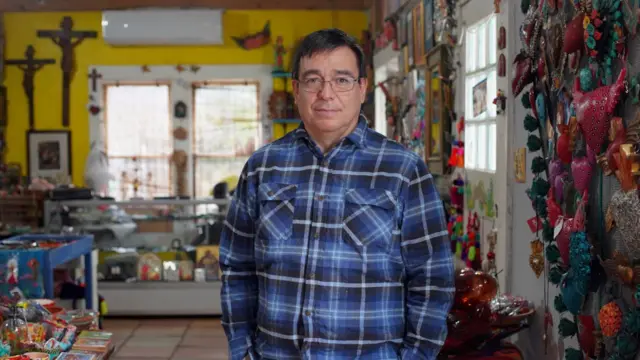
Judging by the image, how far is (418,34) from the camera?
4.82m

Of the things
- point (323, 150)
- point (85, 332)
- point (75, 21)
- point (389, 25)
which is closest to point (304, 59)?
point (323, 150)

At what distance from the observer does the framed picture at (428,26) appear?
4.41 metres

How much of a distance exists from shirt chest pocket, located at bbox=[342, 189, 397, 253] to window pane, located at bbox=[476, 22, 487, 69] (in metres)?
1.87

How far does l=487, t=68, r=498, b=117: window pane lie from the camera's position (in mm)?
3267

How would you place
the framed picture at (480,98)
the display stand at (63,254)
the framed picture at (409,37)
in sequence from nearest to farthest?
the framed picture at (480,98) < the display stand at (63,254) < the framed picture at (409,37)

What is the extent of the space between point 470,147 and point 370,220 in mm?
2088

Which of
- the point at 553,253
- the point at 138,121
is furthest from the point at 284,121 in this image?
the point at 553,253

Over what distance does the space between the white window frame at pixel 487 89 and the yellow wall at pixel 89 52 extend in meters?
4.71

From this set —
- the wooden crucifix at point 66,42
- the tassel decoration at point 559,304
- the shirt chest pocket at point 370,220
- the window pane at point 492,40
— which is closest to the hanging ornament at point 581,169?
the tassel decoration at point 559,304

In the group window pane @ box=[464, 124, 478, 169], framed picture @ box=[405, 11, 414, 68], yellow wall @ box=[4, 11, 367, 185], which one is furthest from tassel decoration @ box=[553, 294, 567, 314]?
yellow wall @ box=[4, 11, 367, 185]

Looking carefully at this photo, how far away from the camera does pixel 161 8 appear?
813 cm

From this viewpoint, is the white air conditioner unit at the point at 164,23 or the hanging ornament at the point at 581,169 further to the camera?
the white air conditioner unit at the point at 164,23

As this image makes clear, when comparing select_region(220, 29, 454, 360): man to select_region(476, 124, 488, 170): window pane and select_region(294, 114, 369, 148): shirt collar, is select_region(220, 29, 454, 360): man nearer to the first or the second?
select_region(294, 114, 369, 148): shirt collar

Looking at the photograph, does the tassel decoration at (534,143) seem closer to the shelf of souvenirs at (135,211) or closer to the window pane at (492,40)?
the window pane at (492,40)
